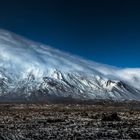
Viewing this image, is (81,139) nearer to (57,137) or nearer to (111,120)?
(57,137)

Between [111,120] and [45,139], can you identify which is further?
[111,120]

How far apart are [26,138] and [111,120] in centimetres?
2701

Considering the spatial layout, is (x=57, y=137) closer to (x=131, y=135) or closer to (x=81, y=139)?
(x=81, y=139)

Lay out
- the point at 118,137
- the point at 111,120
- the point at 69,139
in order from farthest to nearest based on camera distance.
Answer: the point at 111,120 → the point at 118,137 → the point at 69,139

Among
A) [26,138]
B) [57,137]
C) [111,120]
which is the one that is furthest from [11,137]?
[111,120]

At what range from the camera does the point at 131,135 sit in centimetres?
3531

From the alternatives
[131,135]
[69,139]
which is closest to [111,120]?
[131,135]

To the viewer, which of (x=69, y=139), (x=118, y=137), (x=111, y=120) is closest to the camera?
(x=69, y=139)

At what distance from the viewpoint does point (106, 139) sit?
107 ft

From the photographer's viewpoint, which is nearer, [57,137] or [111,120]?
[57,137]

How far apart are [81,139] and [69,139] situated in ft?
3.20

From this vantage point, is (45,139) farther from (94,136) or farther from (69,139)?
(94,136)

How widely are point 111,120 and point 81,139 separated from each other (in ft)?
86.5

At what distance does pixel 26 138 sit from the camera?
32.8 metres
